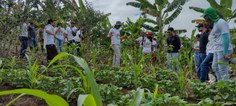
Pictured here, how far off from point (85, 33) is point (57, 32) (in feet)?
3.05

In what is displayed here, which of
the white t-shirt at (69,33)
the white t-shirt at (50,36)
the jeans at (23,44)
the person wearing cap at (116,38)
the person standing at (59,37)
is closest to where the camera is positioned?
the white t-shirt at (50,36)

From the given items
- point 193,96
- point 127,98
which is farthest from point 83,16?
point 127,98

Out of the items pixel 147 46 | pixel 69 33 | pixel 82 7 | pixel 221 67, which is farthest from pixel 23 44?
pixel 221 67

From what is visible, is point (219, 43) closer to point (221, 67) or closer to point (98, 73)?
point (221, 67)

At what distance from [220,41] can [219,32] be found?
14 centimetres

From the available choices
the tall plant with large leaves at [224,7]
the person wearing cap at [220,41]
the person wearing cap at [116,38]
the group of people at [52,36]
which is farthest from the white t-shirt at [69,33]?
the person wearing cap at [220,41]

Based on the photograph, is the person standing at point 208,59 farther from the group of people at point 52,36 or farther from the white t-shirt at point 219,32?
the group of people at point 52,36

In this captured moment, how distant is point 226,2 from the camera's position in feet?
36.9

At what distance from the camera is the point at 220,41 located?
207 inches

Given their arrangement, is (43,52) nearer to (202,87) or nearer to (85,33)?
(85,33)

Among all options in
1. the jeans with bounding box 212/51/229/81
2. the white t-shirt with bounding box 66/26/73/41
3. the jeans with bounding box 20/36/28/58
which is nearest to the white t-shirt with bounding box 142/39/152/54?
the white t-shirt with bounding box 66/26/73/41

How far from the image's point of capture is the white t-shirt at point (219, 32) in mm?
5039

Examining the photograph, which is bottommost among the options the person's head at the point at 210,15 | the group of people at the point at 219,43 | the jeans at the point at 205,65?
the jeans at the point at 205,65

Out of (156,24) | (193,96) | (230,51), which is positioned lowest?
(193,96)
